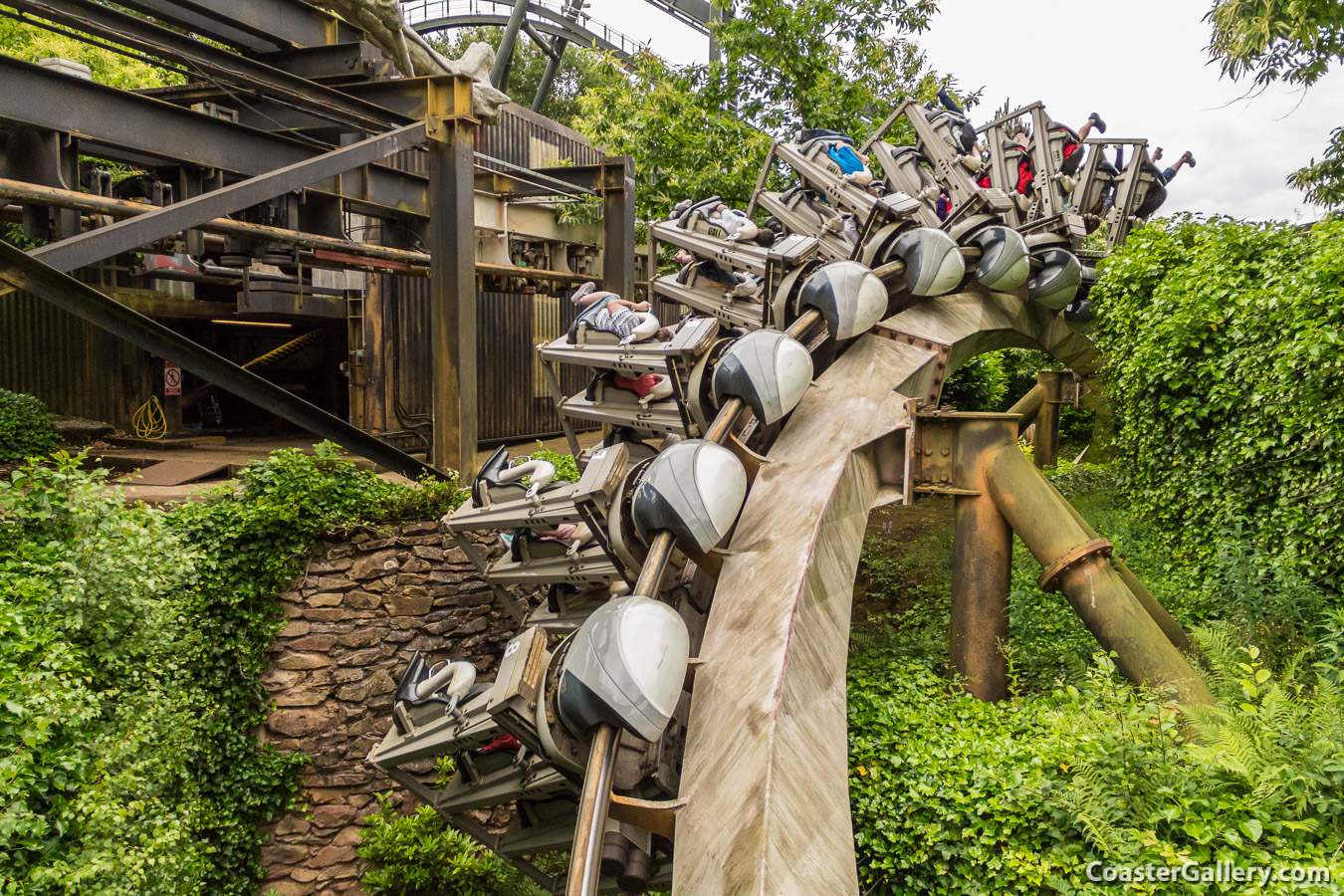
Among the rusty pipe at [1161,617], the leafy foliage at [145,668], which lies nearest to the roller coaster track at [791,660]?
the rusty pipe at [1161,617]

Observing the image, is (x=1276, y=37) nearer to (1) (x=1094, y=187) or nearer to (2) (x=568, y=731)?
(1) (x=1094, y=187)

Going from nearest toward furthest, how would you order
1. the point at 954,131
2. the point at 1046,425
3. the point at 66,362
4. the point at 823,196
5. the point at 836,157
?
the point at 836,157, the point at 823,196, the point at 954,131, the point at 1046,425, the point at 66,362

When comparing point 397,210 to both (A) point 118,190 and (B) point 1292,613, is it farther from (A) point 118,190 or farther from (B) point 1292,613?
(B) point 1292,613

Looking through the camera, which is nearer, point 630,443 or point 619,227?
point 630,443

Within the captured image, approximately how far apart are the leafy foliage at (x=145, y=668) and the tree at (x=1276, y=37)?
1123cm

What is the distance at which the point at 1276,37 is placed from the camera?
10438mm

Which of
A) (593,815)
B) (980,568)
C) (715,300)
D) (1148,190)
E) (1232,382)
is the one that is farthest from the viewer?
→ (1148,190)

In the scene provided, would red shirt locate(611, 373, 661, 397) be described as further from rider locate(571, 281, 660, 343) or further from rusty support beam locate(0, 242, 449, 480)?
rusty support beam locate(0, 242, 449, 480)

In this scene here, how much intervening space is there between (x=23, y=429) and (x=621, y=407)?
24.2 feet

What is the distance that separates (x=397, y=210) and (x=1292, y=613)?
984cm

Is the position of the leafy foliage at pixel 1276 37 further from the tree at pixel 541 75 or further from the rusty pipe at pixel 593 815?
the tree at pixel 541 75

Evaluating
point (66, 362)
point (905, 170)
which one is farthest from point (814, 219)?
point (66, 362)

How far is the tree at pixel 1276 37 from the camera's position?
385 inches

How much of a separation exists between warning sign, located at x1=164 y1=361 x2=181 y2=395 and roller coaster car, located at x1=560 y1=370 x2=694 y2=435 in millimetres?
8174
